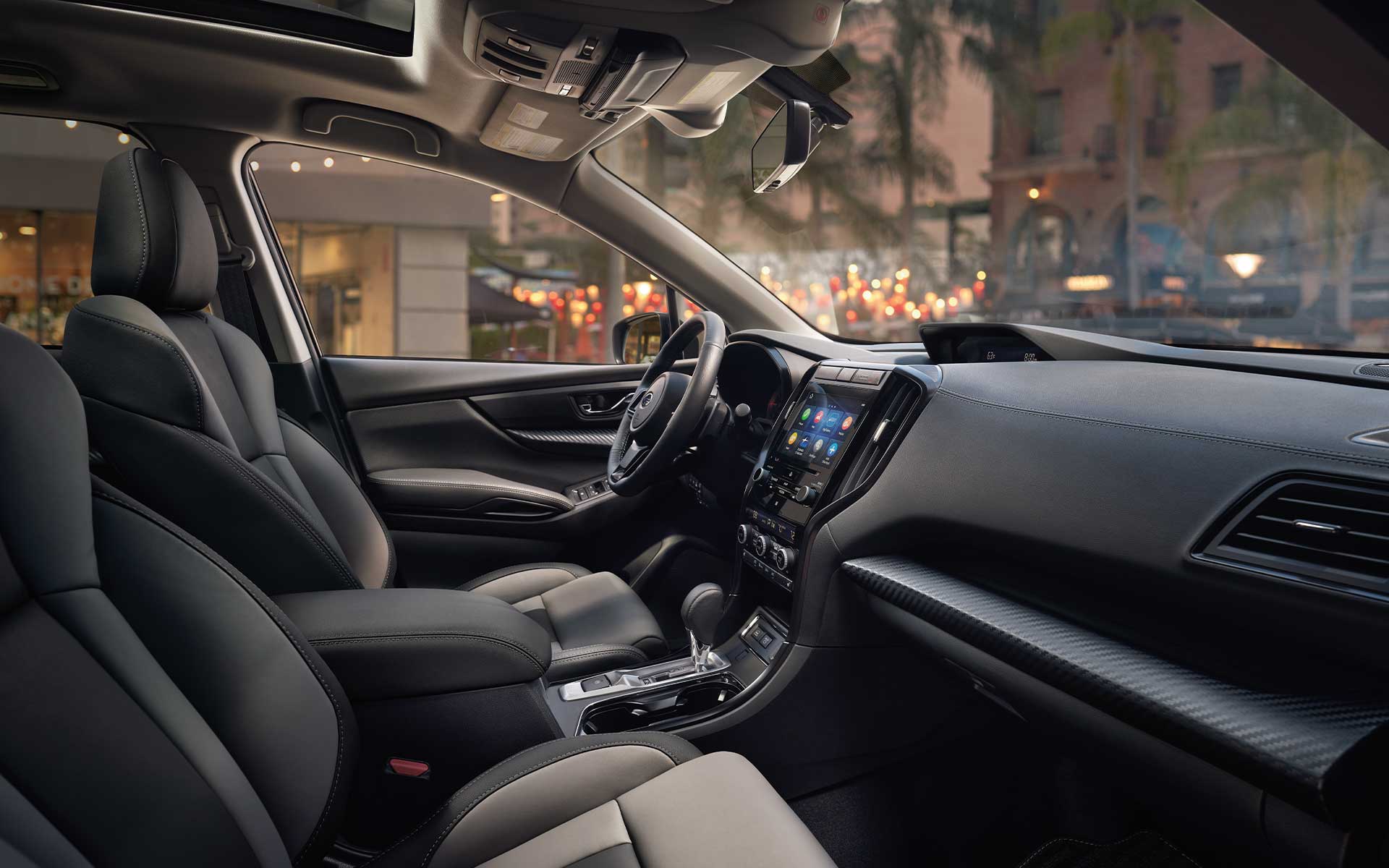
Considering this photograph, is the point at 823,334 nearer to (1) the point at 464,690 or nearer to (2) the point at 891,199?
(1) the point at 464,690

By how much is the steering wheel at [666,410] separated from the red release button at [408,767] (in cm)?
84

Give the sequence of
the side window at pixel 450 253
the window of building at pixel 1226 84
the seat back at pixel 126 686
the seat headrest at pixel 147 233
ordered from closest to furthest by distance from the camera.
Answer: the seat back at pixel 126 686, the window of building at pixel 1226 84, the seat headrest at pixel 147 233, the side window at pixel 450 253

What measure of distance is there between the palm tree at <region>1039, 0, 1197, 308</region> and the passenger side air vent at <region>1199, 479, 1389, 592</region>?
527mm

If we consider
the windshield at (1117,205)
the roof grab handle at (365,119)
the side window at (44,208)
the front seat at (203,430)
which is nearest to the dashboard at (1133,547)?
the windshield at (1117,205)

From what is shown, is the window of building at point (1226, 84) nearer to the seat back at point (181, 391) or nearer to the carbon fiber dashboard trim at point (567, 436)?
the seat back at point (181, 391)

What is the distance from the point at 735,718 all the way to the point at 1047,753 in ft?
1.94

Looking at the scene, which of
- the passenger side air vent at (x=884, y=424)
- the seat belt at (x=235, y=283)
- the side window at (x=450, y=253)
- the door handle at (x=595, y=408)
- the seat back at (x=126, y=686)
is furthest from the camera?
the door handle at (x=595, y=408)

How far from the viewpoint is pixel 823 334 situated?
8.84 ft

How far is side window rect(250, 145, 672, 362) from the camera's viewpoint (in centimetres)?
294

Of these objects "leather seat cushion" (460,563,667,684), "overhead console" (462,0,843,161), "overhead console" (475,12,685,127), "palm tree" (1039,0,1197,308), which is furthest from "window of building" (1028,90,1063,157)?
"leather seat cushion" (460,563,667,684)

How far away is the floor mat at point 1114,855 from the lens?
64.7 inches

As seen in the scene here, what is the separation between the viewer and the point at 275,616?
1121 millimetres

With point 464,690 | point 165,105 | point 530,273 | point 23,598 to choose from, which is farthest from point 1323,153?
point 530,273

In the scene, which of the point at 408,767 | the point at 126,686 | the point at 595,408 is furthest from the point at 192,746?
the point at 595,408
